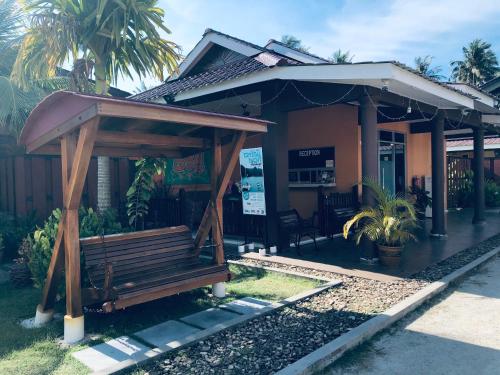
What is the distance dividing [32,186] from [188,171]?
3.72 metres

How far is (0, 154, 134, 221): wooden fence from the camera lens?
8.29 metres

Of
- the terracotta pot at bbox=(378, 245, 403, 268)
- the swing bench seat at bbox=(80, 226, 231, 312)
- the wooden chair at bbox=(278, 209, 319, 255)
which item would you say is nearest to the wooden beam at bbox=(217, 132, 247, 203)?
the swing bench seat at bbox=(80, 226, 231, 312)

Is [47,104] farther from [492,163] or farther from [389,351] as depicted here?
[492,163]

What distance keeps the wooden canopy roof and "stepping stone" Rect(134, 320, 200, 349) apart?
2094 mm

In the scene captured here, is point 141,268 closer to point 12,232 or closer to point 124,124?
point 124,124

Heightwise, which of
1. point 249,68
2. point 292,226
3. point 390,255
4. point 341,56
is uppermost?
point 341,56

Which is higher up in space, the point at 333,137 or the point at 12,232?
the point at 333,137

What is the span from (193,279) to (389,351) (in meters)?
2.18

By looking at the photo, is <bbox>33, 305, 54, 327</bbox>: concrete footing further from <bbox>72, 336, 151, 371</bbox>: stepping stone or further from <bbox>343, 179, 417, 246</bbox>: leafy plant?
<bbox>343, 179, 417, 246</bbox>: leafy plant

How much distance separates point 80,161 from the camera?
12.0ft

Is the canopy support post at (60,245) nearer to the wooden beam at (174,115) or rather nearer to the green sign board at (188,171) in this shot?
the wooden beam at (174,115)

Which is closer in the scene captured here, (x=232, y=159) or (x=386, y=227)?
(x=232, y=159)

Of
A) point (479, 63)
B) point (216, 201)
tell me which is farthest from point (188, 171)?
point (479, 63)

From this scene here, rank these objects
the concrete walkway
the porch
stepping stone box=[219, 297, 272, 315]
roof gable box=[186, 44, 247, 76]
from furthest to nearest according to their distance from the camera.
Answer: roof gable box=[186, 44, 247, 76] < the porch < stepping stone box=[219, 297, 272, 315] < the concrete walkway
